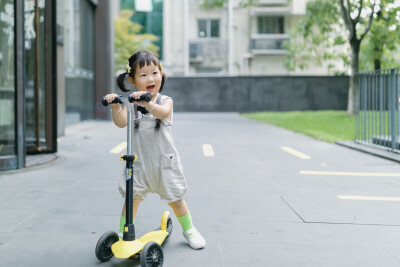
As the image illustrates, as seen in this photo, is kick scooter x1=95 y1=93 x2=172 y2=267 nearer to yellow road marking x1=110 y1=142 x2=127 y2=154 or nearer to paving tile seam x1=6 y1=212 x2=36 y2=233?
paving tile seam x1=6 y1=212 x2=36 y2=233

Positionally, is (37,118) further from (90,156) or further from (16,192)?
(16,192)

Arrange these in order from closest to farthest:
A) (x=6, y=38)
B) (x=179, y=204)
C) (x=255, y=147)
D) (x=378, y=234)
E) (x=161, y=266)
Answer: (x=161, y=266), (x=179, y=204), (x=378, y=234), (x=6, y=38), (x=255, y=147)

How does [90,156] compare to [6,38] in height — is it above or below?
below

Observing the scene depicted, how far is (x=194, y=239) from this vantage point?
10.9ft

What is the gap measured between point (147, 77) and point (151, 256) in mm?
1078

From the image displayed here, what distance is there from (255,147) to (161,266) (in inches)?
282

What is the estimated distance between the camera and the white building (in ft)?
105

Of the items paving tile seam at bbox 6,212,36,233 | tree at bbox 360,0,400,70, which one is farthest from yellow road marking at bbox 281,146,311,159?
tree at bbox 360,0,400,70

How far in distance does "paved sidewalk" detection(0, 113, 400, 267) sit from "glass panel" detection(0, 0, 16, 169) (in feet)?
1.46

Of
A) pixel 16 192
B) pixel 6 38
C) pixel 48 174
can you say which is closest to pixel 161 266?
pixel 16 192

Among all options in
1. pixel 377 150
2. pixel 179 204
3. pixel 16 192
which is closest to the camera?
pixel 179 204

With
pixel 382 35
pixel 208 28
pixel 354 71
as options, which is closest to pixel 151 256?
pixel 354 71

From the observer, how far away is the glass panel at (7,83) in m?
→ 6.57

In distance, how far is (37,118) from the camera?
8.25 meters
